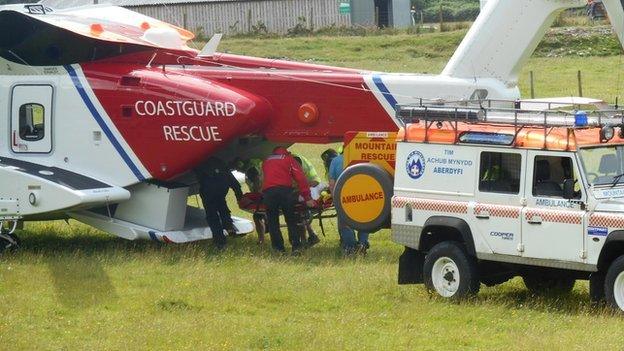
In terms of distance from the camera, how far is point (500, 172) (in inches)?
578

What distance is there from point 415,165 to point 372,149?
1.93m

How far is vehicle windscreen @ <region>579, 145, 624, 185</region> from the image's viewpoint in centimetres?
1412

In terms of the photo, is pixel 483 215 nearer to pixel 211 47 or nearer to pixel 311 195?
pixel 311 195

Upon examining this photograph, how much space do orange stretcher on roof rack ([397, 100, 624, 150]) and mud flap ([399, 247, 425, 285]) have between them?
1343 mm

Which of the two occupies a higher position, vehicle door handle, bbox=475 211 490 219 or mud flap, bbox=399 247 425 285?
vehicle door handle, bbox=475 211 490 219

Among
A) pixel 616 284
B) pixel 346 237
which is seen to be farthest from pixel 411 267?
pixel 346 237

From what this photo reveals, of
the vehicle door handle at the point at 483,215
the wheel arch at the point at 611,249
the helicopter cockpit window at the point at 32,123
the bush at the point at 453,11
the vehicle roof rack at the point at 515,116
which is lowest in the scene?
the wheel arch at the point at 611,249

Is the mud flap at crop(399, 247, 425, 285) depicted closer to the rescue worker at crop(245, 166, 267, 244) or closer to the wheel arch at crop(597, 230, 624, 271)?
the wheel arch at crop(597, 230, 624, 271)

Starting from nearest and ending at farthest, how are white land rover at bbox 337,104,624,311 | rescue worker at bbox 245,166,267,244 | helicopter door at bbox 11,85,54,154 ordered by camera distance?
1. white land rover at bbox 337,104,624,311
2. helicopter door at bbox 11,85,54,154
3. rescue worker at bbox 245,166,267,244

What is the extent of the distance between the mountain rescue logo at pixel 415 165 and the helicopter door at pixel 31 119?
6.92m

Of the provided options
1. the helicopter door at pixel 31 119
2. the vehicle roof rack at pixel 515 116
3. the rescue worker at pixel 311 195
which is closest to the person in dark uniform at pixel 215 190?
the rescue worker at pixel 311 195

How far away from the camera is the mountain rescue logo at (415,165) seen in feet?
49.8

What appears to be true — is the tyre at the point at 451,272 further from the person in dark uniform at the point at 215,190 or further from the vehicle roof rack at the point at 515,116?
the person in dark uniform at the point at 215,190

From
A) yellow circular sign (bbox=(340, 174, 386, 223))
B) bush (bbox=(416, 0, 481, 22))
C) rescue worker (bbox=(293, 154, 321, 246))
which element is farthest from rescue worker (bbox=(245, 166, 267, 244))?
bush (bbox=(416, 0, 481, 22))
